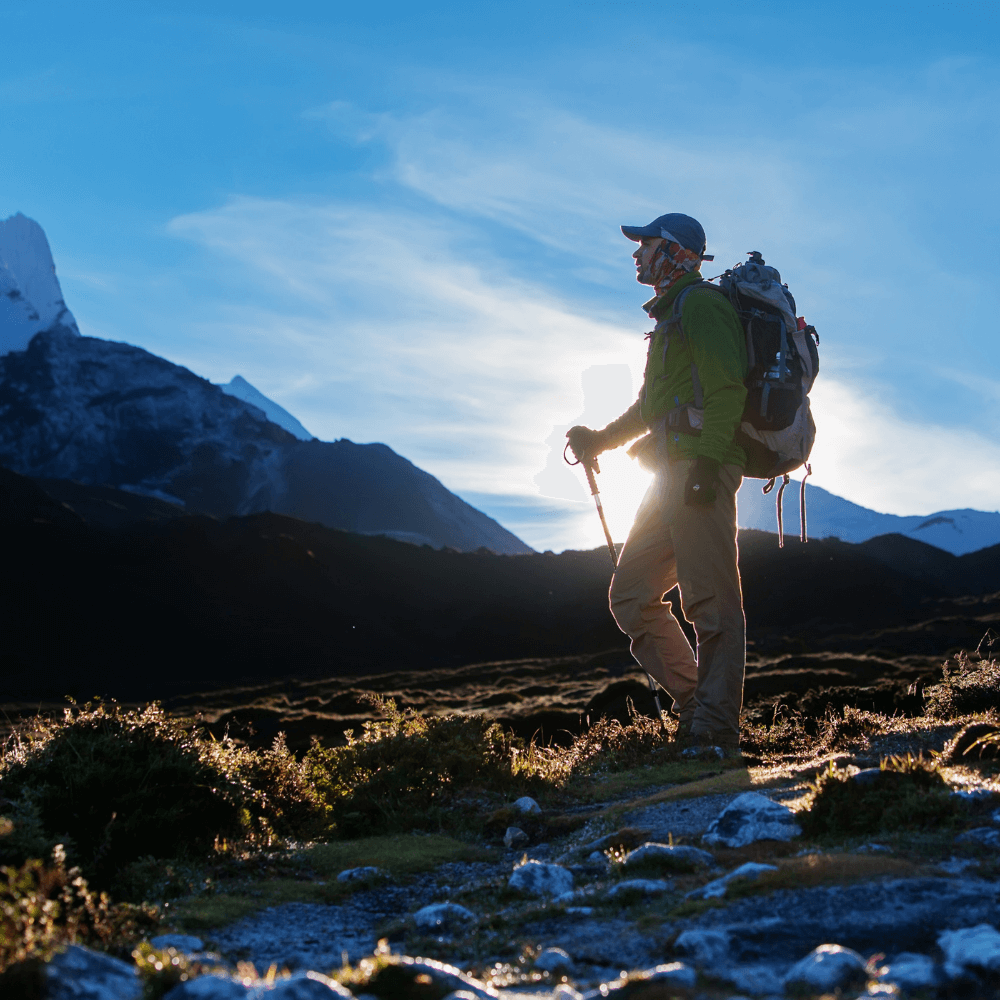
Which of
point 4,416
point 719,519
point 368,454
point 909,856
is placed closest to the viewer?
point 909,856

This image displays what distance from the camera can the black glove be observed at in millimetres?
4832

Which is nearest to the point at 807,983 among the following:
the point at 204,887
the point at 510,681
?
the point at 204,887

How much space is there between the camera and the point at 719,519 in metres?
5.03

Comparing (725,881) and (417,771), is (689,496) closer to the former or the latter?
(417,771)

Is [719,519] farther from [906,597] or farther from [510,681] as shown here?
[906,597]

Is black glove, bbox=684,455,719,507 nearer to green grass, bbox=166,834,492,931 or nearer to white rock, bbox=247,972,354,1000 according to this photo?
green grass, bbox=166,834,492,931

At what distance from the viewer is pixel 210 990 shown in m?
1.49

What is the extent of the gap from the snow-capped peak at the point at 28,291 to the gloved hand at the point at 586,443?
128 meters

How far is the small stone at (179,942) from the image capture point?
2.12 m

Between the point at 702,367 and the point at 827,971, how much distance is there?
3570mm

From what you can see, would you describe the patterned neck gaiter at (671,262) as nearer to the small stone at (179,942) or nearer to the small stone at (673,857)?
the small stone at (673,857)

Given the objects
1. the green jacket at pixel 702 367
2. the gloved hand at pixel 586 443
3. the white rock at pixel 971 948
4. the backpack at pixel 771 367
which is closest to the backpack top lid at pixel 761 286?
the backpack at pixel 771 367

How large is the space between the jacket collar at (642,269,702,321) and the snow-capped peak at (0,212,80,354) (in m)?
129

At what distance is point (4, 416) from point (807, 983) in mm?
109234
